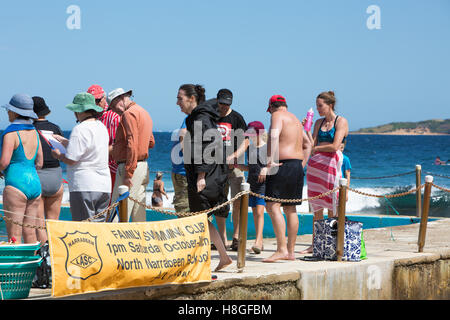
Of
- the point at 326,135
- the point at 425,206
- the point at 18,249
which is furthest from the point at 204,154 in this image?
the point at 425,206

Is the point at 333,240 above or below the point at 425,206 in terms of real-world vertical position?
below

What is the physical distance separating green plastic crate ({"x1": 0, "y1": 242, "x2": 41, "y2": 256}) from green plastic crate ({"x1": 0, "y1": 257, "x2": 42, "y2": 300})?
98 mm

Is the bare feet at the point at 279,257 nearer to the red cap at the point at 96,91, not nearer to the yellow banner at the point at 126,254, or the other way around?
the yellow banner at the point at 126,254

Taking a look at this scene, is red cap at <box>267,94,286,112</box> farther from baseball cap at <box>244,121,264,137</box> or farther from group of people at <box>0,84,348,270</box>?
baseball cap at <box>244,121,264,137</box>

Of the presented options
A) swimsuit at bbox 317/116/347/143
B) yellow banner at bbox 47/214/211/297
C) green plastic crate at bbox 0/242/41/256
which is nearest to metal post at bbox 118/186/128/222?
yellow banner at bbox 47/214/211/297

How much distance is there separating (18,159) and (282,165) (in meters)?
2.77

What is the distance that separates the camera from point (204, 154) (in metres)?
6.13

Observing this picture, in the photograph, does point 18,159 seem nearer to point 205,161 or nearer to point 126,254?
point 126,254

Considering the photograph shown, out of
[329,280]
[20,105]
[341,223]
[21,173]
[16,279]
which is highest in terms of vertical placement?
[20,105]

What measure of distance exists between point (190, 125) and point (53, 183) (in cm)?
166

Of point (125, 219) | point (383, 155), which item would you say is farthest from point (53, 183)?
point (383, 155)

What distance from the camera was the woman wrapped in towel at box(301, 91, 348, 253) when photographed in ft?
26.3

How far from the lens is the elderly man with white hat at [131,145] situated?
704 cm

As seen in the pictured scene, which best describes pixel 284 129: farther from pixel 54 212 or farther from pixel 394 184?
pixel 394 184
